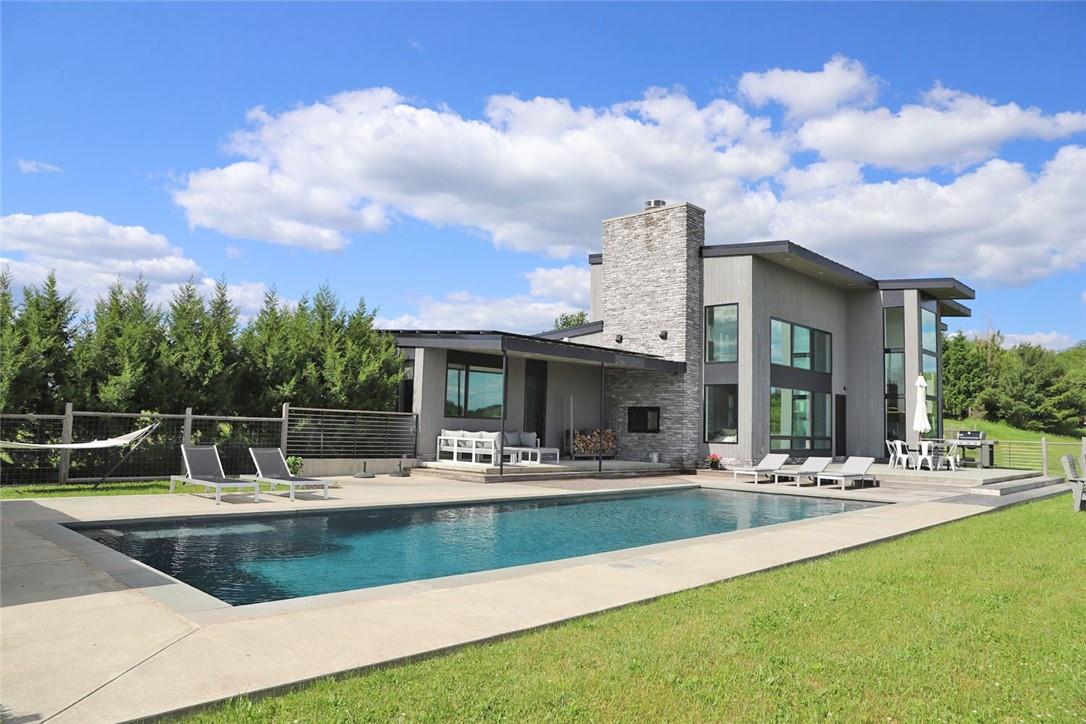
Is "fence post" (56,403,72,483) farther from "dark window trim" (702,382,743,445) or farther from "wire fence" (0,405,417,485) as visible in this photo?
"dark window trim" (702,382,743,445)

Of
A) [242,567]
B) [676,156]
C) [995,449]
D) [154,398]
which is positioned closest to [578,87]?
[676,156]

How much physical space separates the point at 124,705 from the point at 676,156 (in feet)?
60.9

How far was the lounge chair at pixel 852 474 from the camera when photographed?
16391 mm

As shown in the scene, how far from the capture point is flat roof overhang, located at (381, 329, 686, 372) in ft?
51.6

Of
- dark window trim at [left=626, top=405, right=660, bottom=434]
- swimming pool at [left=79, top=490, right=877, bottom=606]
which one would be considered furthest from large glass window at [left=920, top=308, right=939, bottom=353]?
swimming pool at [left=79, top=490, right=877, bottom=606]

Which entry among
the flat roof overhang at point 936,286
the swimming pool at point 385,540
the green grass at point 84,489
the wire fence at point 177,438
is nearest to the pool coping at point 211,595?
the swimming pool at point 385,540

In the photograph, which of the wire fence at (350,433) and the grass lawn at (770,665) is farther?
the wire fence at (350,433)

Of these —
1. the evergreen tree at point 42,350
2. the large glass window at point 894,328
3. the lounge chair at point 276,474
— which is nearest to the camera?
the lounge chair at point 276,474

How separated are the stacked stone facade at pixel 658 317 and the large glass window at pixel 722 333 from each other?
28 centimetres

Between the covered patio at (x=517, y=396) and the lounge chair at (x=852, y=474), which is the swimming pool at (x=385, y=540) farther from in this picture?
the covered patio at (x=517, y=396)

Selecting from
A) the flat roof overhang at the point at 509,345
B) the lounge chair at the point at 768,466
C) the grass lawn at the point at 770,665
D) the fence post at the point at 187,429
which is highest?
the flat roof overhang at the point at 509,345

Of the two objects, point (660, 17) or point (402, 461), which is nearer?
point (660, 17)

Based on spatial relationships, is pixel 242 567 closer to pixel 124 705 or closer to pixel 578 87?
→ pixel 124 705

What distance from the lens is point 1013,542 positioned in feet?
26.3
